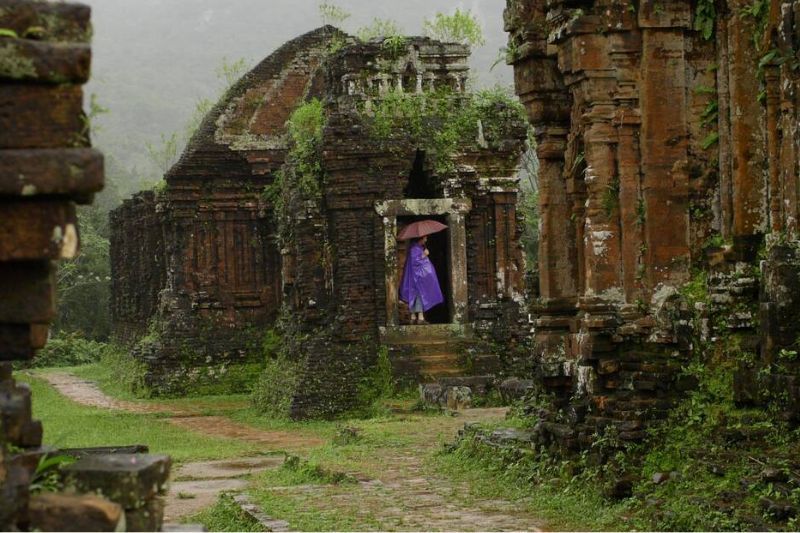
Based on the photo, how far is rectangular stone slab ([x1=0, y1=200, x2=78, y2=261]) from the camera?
5664 millimetres

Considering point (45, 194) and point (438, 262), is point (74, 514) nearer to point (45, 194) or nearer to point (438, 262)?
point (45, 194)

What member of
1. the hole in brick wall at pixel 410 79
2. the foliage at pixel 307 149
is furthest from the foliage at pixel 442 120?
the foliage at pixel 307 149

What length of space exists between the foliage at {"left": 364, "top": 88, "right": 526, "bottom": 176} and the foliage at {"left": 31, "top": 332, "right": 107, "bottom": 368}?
732 inches

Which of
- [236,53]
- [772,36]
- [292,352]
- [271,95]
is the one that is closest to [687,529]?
[772,36]

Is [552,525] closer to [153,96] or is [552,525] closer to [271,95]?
[271,95]

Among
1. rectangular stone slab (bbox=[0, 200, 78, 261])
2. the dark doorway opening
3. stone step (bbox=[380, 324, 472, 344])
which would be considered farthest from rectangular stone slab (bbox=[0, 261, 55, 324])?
the dark doorway opening

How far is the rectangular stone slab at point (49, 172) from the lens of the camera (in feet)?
18.2

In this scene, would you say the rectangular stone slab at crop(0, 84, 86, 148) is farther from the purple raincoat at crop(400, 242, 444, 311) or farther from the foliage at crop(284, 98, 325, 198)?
the purple raincoat at crop(400, 242, 444, 311)

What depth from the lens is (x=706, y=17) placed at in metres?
12.1

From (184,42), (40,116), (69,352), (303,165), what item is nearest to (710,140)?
(40,116)

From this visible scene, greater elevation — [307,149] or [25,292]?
[307,149]

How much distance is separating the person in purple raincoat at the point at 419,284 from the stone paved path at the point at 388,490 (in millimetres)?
3639

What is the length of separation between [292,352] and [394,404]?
3063mm

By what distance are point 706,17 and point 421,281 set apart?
11.5m
